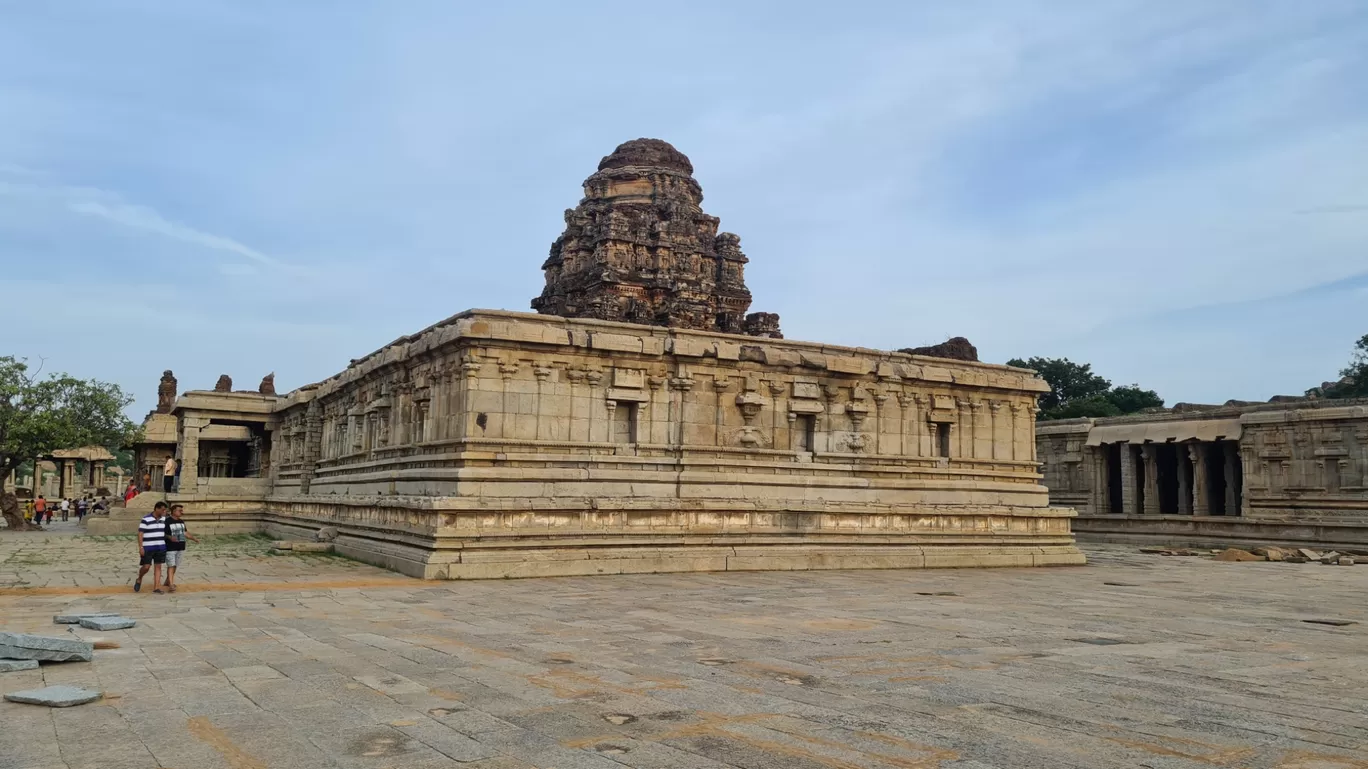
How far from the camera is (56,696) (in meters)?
6.88

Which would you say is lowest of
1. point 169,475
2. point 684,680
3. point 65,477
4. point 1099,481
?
point 684,680

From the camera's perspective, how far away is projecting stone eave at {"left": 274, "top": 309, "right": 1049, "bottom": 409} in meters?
19.5

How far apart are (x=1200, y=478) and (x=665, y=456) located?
1050 inches

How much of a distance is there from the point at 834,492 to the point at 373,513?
10.2 metres

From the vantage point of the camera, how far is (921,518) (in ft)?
75.2

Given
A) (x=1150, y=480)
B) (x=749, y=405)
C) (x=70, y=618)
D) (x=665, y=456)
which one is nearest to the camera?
(x=70, y=618)

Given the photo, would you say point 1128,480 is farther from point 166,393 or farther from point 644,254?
point 166,393

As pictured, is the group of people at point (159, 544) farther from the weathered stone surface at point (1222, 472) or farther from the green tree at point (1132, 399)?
the green tree at point (1132, 399)

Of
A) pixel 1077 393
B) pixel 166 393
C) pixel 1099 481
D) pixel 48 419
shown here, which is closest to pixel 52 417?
pixel 48 419

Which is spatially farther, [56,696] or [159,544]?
[159,544]

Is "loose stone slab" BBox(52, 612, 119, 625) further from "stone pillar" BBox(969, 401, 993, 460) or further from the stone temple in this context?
"stone pillar" BBox(969, 401, 993, 460)

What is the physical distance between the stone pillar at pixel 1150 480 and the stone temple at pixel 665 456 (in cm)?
1572

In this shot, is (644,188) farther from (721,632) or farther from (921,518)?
(721,632)

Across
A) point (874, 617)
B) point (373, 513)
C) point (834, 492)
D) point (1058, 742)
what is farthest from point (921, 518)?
point (1058, 742)
